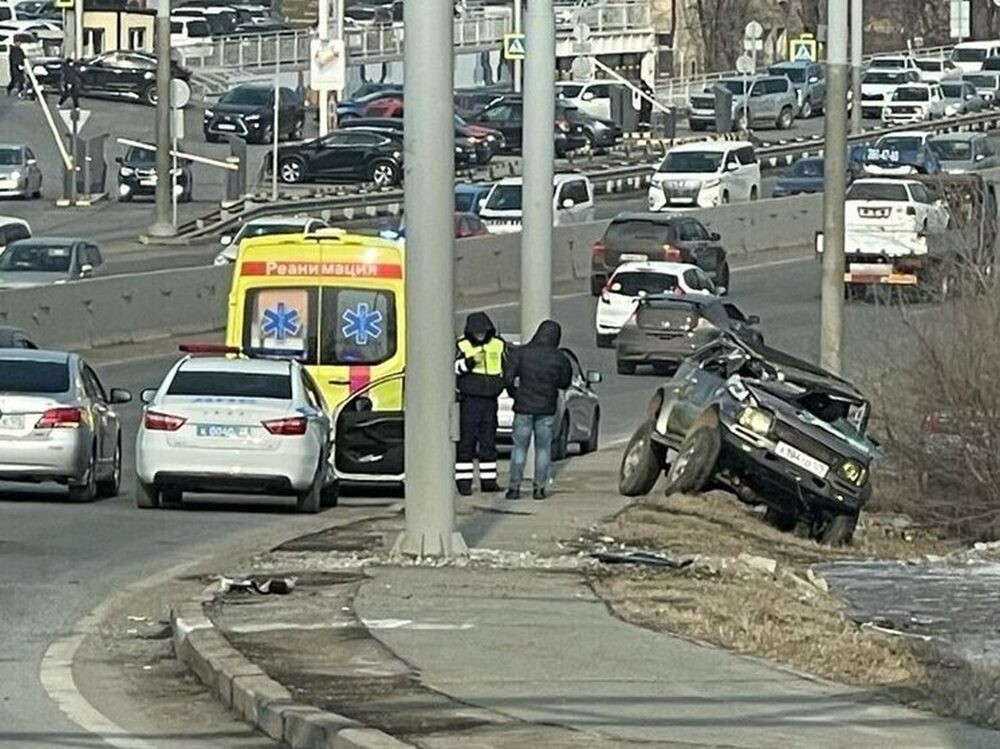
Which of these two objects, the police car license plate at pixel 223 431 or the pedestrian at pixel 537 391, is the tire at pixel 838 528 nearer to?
the pedestrian at pixel 537 391

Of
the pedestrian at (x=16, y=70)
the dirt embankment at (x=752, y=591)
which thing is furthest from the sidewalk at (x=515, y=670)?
the pedestrian at (x=16, y=70)

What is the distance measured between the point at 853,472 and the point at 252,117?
53713 millimetres

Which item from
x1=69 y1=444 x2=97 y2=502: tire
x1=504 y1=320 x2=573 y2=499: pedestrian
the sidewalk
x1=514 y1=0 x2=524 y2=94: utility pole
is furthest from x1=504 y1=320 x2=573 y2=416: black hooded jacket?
x1=514 y1=0 x2=524 y2=94: utility pole

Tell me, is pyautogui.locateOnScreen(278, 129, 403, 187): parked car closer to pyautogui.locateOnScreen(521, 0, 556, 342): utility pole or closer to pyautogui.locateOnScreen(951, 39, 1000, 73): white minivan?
pyautogui.locateOnScreen(951, 39, 1000, 73): white minivan

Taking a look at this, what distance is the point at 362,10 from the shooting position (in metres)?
112

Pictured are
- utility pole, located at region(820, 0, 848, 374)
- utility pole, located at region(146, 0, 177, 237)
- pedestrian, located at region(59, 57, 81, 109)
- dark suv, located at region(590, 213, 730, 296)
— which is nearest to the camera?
utility pole, located at region(820, 0, 848, 374)

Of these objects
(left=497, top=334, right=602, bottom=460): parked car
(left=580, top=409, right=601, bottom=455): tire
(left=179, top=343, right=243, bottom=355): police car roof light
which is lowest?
(left=580, top=409, right=601, bottom=455): tire

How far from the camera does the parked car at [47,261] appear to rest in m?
43.2

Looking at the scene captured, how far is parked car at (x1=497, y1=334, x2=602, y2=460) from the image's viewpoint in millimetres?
30922

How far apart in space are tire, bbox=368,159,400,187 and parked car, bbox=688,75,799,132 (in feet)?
62.2

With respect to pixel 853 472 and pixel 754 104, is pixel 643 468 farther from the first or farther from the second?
pixel 754 104

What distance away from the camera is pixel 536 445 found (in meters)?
25.4

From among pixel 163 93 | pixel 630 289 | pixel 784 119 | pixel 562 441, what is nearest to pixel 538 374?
pixel 562 441

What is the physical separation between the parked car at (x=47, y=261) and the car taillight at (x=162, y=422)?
19797 millimetres
